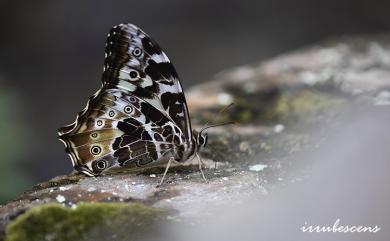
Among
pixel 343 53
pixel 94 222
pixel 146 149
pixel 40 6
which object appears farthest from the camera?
pixel 40 6

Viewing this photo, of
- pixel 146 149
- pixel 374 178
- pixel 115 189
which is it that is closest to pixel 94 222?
pixel 115 189

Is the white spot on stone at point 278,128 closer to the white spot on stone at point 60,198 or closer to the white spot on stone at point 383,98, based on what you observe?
the white spot on stone at point 383,98

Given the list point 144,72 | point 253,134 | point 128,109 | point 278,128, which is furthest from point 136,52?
point 278,128

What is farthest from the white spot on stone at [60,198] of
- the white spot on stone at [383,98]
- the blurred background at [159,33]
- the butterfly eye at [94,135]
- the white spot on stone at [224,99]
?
the blurred background at [159,33]

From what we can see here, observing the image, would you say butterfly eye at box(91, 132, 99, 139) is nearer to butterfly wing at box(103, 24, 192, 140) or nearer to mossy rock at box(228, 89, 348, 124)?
butterfly wing at box(103, 24, 192, 140)

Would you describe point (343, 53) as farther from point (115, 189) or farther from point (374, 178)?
point (115, 189)

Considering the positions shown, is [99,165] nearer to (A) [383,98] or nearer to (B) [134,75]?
(B) [134,75]

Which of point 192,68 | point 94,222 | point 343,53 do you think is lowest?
point 94,222
